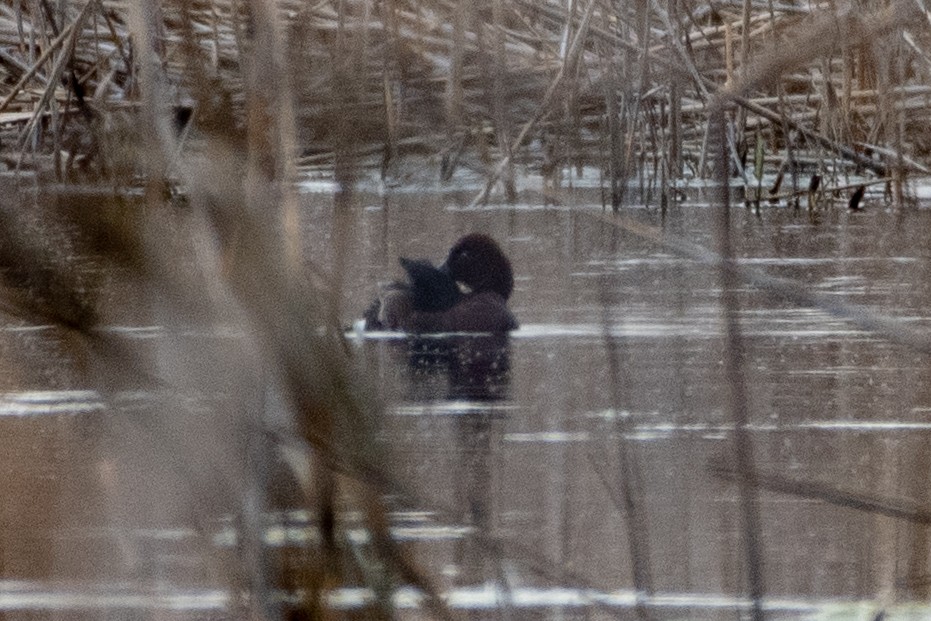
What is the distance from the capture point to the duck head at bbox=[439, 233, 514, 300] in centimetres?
552

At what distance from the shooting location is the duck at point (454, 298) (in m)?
5.05

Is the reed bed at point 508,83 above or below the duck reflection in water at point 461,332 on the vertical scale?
above

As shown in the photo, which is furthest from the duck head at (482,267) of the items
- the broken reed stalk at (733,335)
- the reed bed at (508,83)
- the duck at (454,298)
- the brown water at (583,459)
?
the broken reed stalk at (733,335)

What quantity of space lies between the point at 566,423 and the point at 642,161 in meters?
3.84

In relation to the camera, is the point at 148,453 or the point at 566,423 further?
the point at 566,423

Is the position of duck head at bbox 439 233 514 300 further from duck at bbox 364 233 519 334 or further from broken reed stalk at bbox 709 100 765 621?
broken reed stalk at bbox 709 100 765 621

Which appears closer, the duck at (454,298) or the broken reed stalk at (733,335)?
the broken reed stalk at (733,335)

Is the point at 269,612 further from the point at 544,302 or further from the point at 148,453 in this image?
the point at 544,302

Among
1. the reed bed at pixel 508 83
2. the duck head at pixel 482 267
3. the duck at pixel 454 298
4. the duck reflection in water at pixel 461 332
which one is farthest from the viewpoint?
the duck head at pixel 482 267

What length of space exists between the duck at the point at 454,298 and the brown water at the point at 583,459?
0.08 meters

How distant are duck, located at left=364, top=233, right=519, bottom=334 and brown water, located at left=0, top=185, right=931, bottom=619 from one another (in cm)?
8

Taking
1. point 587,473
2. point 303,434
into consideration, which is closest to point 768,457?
point 587,473

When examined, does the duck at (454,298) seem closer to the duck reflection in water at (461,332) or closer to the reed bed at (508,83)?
the duck reflection in water at (461,332)

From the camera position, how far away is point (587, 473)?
2934 millimetres
